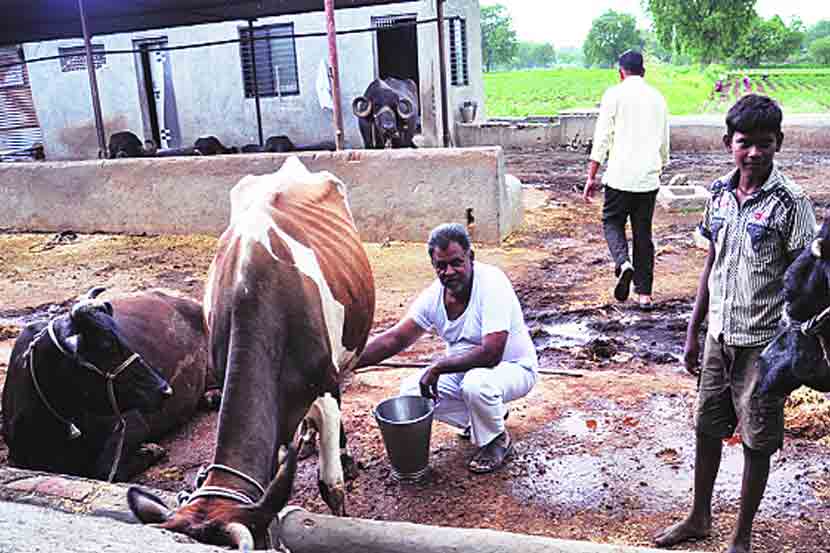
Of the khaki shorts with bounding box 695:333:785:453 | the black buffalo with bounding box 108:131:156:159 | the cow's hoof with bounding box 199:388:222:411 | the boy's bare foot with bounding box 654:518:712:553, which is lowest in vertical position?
the cow's hoof with bounding box 199:388:222:411

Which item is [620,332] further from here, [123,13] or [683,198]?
[123,13]

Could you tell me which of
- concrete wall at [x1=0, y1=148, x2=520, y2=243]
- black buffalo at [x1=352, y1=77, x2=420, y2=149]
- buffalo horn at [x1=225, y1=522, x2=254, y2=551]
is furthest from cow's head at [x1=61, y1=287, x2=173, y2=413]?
black buffalo at [x1=352, y1=77, x2=420, y2=149]

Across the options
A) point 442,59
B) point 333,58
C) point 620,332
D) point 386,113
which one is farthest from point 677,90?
point 620,332

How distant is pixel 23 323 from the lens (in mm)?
7309

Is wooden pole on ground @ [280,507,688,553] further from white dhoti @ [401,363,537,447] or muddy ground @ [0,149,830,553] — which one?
white dhoti @ [401,363,537,447]

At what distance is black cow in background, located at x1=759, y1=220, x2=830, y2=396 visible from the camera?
2520mm

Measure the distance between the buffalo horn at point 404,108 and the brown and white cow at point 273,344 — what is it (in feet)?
31.4

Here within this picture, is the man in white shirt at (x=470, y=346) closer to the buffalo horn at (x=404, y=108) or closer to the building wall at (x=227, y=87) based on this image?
the buffalo horn at (x=404, y=108)

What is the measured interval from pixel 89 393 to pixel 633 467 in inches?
106

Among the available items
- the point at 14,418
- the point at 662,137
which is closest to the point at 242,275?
the point at 14,418

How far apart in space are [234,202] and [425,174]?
Result: 4.35 m

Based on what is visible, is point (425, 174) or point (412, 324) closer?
point (412, 324)

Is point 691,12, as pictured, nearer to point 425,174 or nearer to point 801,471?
point 425,174

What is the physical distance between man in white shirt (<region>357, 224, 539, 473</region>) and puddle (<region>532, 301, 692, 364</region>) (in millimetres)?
1598
